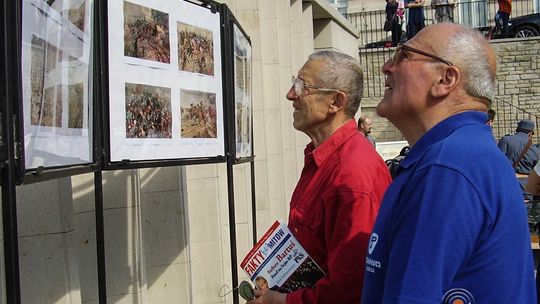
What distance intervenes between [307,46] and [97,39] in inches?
278

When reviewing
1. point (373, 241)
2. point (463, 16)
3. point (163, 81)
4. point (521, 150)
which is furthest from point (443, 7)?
point (373, 241)

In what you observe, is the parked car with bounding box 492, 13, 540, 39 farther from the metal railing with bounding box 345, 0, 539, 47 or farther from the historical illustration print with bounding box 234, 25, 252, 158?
the historical illustration print with bounding box 234, 25, 252, 158

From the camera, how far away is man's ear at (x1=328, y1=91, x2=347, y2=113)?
333 centimetres

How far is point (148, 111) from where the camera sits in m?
3.62

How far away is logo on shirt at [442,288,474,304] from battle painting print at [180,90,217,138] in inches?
85.9

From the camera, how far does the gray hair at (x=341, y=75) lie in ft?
10.9

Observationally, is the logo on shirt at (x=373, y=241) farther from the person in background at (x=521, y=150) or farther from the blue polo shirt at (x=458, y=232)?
the person in background at (x=521, y=150)

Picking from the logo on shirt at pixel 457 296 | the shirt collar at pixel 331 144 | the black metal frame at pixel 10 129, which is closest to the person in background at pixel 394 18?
the shirt collar at pixel 331 144

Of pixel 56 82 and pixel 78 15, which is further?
pixel 78 15

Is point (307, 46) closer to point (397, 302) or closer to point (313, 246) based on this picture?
point (313, 246)

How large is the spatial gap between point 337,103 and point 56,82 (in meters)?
1.22

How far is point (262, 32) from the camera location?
779 cm

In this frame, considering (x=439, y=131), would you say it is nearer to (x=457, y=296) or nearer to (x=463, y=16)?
(x=457, y=296)

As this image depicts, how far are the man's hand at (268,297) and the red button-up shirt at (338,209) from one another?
0.15 feet
